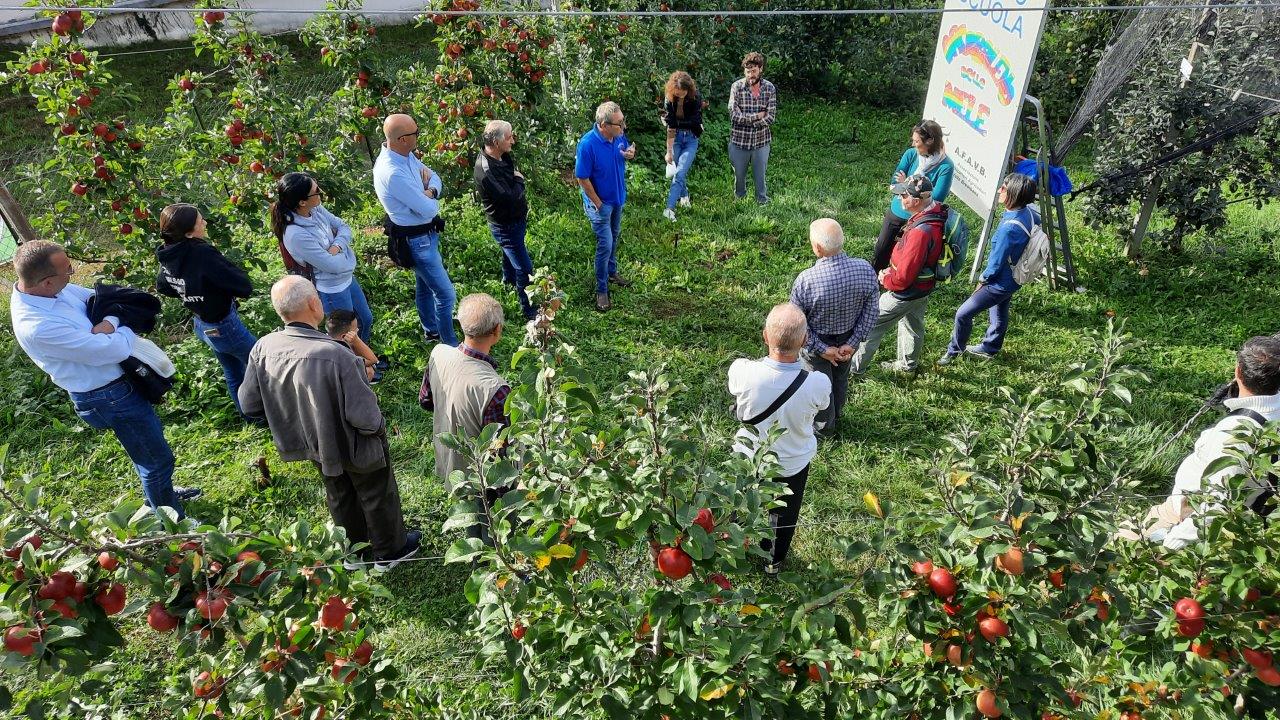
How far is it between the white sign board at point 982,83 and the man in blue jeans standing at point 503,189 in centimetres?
347

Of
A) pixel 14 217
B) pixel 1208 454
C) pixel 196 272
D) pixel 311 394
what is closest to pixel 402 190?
pixel 196 272

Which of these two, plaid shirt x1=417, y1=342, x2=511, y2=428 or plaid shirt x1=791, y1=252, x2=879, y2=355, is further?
plaid shirt x1=791, y1=252, x2=879, y2=355

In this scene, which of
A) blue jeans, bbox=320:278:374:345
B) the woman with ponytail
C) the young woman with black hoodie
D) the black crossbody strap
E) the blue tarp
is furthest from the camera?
the blue tarp

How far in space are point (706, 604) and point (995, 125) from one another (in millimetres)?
5257

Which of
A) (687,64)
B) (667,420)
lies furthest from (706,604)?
(687,64)

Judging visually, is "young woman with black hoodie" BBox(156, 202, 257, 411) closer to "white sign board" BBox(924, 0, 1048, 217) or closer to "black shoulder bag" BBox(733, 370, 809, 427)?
"black shoulder bag" BBox(733, 370, 809, 427)

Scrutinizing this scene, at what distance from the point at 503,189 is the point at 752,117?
298cm

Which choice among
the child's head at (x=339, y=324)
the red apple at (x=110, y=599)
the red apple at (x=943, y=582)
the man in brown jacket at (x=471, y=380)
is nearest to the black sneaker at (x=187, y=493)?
the child's head at (x=339, y=324)

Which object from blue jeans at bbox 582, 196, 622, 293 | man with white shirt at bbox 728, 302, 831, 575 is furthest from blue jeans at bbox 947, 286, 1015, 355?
blue jeans at bbox 582, 196, 622, 293

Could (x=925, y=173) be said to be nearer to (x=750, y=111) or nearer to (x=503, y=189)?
(x=750, y=111)

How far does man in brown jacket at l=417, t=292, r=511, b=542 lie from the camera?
10.6 ft

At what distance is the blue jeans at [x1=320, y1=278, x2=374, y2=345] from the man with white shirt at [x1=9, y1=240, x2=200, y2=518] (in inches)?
46.0

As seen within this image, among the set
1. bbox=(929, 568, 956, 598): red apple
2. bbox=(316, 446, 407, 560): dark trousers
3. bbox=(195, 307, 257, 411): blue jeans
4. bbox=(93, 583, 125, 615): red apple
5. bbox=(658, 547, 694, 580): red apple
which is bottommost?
bbox=(316, 446, 407, 560): dark trousers

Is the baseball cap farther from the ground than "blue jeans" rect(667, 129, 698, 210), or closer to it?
farther from the ground
